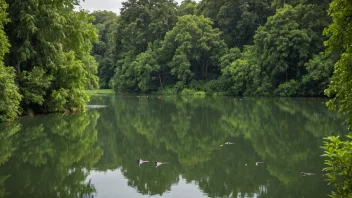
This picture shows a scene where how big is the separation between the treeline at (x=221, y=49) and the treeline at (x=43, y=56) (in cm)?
2080

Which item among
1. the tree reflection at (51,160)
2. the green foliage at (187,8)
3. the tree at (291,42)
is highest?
the green foliage at (187,8)

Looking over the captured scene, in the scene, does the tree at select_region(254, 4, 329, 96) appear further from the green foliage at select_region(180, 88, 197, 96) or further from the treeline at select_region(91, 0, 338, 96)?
the green foliage at select_region(180, 88, 197, 96)

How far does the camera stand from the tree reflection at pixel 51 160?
27.0 feet

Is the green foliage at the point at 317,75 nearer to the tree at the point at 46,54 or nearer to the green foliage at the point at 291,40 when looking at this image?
the green foliage at the point at 291,40

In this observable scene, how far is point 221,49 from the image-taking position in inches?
2008

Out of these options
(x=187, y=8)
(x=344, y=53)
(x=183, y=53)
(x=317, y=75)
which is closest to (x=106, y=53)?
(x=187, y=8)

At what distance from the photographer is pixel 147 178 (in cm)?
920

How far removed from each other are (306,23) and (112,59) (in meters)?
35.6

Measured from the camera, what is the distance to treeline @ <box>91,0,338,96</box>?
38.7 m

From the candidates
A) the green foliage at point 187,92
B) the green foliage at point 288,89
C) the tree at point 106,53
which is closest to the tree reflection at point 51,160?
the green foliage at point 288,89

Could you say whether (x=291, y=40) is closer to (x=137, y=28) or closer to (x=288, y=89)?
(x=288, y=89)

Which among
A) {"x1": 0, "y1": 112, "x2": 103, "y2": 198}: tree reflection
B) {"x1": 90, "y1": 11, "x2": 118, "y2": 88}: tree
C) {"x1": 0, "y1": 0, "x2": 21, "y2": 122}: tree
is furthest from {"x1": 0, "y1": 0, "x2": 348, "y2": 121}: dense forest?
{"x1": 0, "y1": 112, "x2": 103, "y2": 198}: tree reflection

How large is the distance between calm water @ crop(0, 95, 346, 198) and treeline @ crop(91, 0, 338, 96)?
65.0 feet

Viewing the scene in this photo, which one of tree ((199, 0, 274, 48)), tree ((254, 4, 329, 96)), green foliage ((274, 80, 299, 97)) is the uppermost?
tree ((199, 0, 274, 48))
